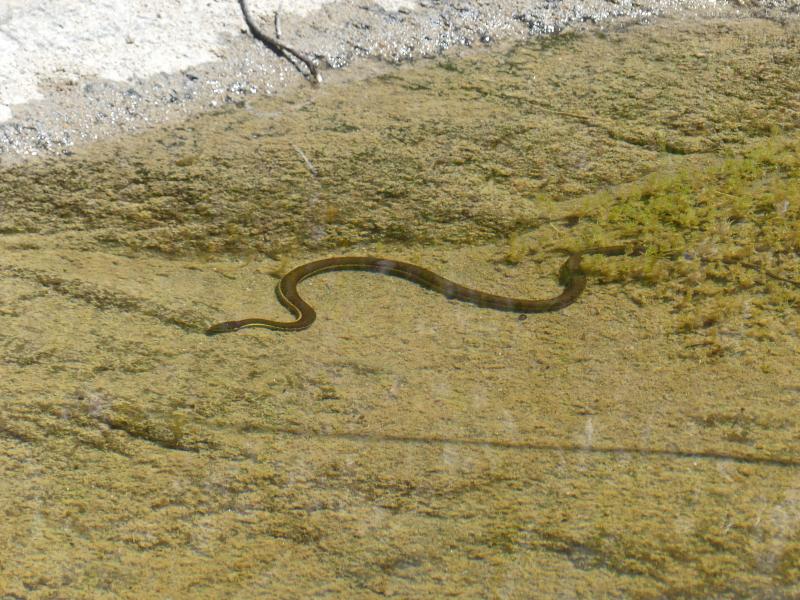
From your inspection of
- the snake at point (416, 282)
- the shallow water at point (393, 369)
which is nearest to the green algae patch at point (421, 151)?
the shallow water at point (393, 369)

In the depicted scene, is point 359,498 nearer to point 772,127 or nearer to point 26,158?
point 26,158

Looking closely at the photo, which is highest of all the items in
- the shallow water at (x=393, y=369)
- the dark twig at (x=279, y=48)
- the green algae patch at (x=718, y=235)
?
the dark twig at (x=279, y=48)

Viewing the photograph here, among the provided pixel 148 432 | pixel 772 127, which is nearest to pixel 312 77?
pixel 772 127

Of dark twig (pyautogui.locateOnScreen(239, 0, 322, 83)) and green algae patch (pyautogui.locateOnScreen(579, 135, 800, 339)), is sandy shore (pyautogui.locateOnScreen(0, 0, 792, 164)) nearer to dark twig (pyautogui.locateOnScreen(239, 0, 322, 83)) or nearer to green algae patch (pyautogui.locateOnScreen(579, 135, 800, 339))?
dark twig (pyautogui.locateOnScreen(239, 0, 322, 83))

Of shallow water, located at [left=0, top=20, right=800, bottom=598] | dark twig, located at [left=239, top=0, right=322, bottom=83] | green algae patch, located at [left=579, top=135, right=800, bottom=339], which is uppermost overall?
dark twig, located at [left=239, top=0, right=322, bottom=83]

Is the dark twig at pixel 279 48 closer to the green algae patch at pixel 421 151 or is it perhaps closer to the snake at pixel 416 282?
the green algae patch at pixel 421 151

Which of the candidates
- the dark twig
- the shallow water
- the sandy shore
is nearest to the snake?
the shallow water
